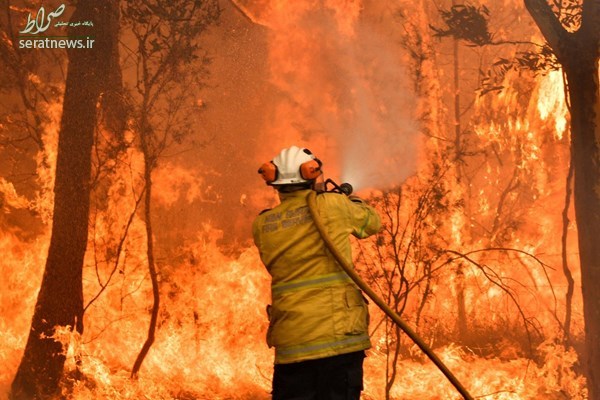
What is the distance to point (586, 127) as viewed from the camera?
4.51 m

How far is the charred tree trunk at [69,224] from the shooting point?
196 inches

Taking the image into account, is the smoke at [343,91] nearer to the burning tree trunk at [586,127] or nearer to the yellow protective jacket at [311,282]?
the burning tree trunk at [586,127]

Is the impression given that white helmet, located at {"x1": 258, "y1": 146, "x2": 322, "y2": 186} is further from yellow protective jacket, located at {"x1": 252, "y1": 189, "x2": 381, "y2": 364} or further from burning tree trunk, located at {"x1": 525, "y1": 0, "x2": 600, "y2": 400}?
burning tree trunk, located at {"x1": 525, "y1": 0, "x2": 600, "y2": 400}

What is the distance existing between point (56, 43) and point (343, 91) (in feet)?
6.64

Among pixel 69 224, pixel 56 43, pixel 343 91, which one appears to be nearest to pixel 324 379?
pixel 343 91

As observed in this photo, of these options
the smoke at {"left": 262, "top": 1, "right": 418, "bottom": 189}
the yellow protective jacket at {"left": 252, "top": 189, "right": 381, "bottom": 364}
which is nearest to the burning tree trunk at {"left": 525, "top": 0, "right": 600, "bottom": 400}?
the smoke at {"left": 262, "top": 1, "right": 418, "bottom": 189}

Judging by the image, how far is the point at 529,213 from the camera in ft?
16.2

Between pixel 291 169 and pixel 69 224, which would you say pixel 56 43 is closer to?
pixel 69 224

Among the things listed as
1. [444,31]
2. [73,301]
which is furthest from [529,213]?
[73,301]

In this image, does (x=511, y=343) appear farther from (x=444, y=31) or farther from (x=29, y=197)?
(x=29, y=197)

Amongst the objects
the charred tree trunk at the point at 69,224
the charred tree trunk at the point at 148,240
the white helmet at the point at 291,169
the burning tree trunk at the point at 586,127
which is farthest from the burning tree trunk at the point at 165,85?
the burning tree trunk at the point at 586,127

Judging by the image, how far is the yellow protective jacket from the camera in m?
3.24

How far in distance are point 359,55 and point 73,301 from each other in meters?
2.60

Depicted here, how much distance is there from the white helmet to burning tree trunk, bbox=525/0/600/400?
2.02 metres
